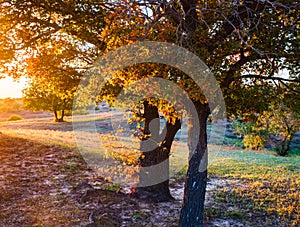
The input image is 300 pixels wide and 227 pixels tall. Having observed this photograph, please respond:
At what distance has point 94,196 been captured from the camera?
11.5m

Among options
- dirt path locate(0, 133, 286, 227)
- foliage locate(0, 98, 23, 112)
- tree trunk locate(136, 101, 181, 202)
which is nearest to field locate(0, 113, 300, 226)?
dirt path locate(0, 133, 286, 227)

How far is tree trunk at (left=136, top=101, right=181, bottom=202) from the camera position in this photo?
11328 mm

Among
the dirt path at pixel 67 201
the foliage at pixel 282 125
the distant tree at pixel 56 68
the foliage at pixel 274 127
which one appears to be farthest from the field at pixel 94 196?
the foliage at pixel 282 125

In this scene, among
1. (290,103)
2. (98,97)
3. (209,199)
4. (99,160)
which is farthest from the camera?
(99,160)

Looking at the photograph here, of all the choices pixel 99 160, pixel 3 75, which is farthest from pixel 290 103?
pixel 99 160

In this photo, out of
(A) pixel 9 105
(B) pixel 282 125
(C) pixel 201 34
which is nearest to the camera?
(C) pixel 201 34

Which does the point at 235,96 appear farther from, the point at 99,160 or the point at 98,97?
the point at 99,160

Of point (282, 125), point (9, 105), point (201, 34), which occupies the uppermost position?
point (201, 34)

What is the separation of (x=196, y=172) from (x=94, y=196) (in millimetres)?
5165

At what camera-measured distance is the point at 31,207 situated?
995cm

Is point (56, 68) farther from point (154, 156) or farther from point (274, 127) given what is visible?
point (274, 127)

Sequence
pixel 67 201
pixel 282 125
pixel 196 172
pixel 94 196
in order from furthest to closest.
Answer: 1. pixel 282 125
2. pixel 94 196
3. pixel 67 201
4. pixel 196 172

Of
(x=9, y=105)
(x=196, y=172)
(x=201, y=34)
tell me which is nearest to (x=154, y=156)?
(x=196, y=172)

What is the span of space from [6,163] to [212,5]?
11.8m
